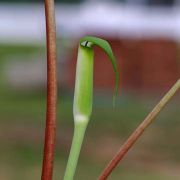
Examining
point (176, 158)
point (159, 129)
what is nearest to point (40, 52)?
point (159, 129)

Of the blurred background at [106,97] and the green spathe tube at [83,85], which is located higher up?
the green spathe tube at [83,85]

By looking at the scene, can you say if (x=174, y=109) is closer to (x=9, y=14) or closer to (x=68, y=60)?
(x=68, y=60)

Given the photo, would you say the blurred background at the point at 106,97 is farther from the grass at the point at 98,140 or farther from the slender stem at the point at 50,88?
the slender stem at the point at 50,88

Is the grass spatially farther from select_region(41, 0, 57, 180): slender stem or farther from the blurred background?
select_region(41, 0, 57, 180): slender stem

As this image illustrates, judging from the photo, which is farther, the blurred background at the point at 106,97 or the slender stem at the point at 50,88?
the blurred background at the point at 106,97

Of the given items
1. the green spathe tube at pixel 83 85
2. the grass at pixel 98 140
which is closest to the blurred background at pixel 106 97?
the grass at pixel 98 140

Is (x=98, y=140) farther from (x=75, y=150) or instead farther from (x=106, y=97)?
(x=75, y=150)

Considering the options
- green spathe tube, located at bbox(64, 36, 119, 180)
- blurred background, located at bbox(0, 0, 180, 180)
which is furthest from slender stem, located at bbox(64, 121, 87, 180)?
blurred background, located at bbox(0, 0, 180, 180)
